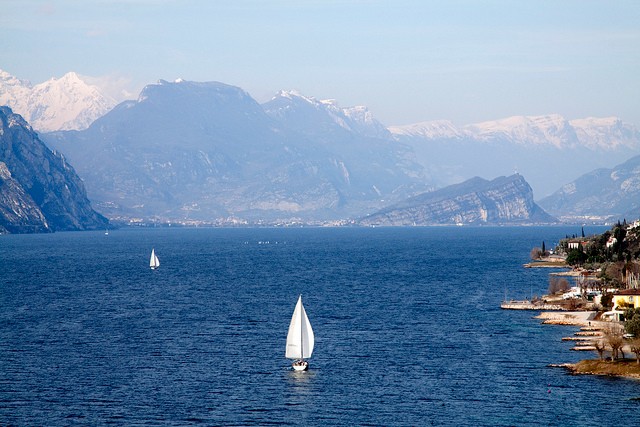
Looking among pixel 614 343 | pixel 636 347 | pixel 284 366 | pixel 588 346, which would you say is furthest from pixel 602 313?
pixel 284 366

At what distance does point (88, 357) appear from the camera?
97750mm

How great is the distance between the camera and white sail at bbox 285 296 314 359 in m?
93.3

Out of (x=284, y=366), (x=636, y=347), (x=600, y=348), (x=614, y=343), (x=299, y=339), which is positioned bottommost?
(x=284, y=366)

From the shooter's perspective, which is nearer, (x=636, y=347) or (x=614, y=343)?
(x=614, y=343)

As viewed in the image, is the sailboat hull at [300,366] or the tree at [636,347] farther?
the sailboat hull at [300,366]

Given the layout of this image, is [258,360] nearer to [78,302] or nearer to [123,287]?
[78,302]

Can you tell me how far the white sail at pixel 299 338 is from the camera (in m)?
93.3

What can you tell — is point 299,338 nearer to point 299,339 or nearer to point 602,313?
point 299,339

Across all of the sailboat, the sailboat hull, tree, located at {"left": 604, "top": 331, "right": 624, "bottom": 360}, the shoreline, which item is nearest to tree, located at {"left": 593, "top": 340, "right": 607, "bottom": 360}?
tree, located at {"left": 604, "top": 331, "right": 624, "bottom": 360}

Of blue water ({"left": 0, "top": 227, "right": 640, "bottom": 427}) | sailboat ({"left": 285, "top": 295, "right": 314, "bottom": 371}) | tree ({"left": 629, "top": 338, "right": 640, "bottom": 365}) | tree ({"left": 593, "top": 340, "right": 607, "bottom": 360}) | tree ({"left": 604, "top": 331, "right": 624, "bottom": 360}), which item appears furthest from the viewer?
sailboat ({"left": 285, "top": 295, "right": 314, "bottom": 371})

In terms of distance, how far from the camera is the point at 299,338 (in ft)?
306

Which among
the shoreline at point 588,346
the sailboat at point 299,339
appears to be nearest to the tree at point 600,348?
the shoreline at point 588,346

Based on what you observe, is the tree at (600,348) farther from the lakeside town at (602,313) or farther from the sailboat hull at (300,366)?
the sailboat hull at (300,366)

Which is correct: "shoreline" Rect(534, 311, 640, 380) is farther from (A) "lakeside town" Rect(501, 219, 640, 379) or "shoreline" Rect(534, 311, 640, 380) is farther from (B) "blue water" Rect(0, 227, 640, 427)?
(B) "blue water" Rect(0, 227, 640, 427)
